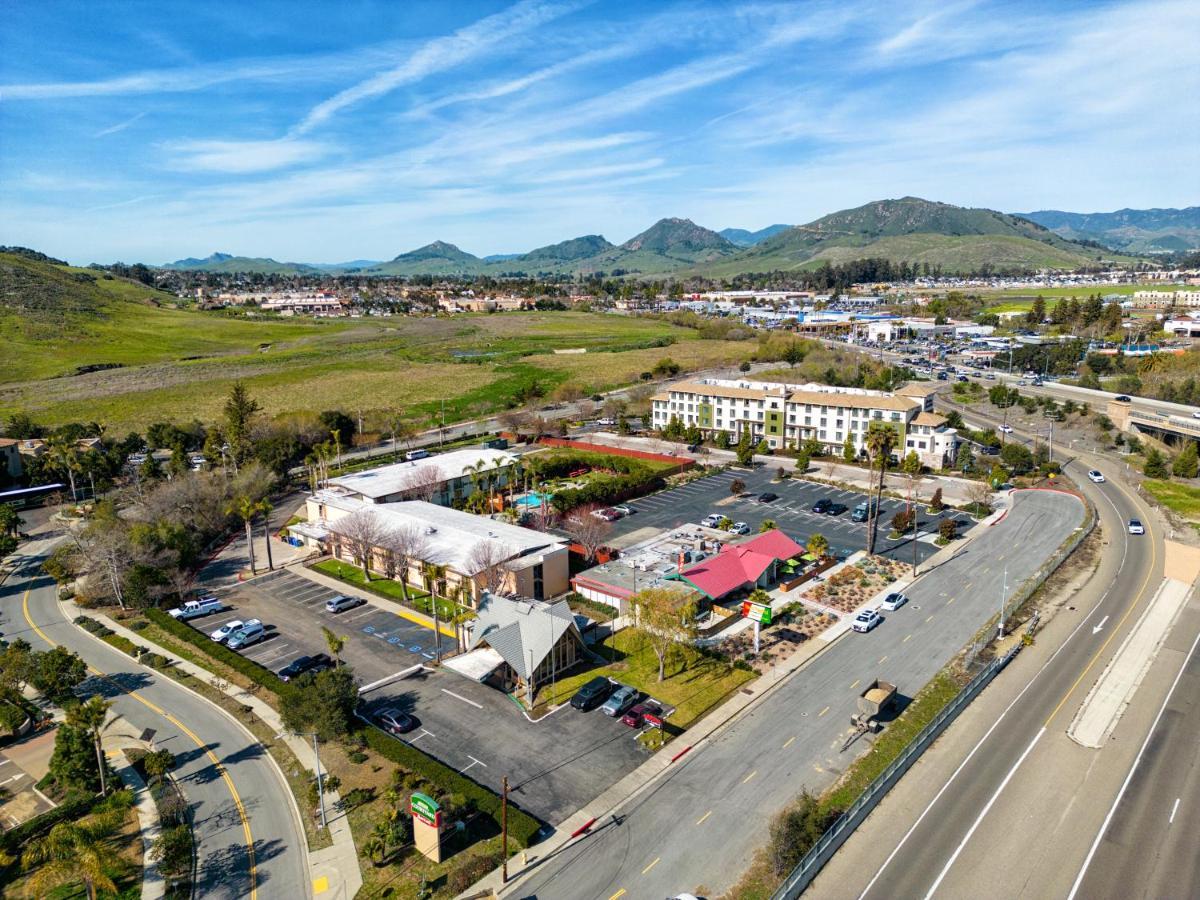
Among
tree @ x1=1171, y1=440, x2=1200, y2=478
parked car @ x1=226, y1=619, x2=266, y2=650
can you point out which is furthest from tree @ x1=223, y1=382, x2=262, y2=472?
tree @ x1=1171, y1=440, x2=1200, y2=478

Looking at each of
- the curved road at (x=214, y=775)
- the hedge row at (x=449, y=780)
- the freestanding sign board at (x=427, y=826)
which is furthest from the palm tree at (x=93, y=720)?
the freestanding sign board at (x=427, y=826)

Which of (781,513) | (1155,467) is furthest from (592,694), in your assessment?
(1155,467)

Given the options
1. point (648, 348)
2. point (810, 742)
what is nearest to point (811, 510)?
point (810, 742)

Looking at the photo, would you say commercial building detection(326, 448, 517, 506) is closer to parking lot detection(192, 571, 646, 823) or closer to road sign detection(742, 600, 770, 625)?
parking lot detection(192, 571, 646, 823)

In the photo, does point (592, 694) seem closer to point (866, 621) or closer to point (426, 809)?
point (426, 809)

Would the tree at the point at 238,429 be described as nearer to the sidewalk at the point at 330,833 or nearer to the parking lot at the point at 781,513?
the sidewalk at the point at 330,833
